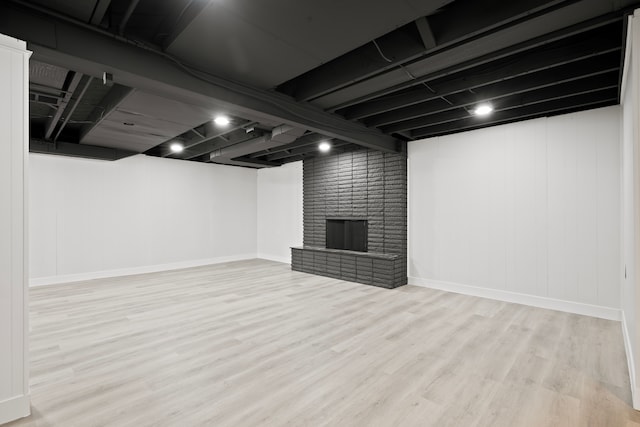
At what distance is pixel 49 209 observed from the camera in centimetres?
585

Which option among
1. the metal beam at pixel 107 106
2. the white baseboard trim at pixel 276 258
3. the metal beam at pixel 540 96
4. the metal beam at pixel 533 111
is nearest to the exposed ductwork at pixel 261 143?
the metal beam at pixel 540 96

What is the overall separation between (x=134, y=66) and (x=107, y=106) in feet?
6.10

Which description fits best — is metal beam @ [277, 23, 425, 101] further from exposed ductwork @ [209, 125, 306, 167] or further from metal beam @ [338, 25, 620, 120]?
exposed ductwork @ [209, 125, 306, 167]

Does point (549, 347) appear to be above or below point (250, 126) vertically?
below

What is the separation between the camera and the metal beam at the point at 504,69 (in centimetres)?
261

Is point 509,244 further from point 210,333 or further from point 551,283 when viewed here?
point 210,333

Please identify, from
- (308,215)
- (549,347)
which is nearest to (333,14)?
(549,347)

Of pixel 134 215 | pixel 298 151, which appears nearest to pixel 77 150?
pixel 134 215

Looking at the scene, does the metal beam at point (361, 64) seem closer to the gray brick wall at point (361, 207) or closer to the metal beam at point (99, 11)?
the metal beam at point (99, 11)

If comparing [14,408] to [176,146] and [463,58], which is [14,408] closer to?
[463,58]

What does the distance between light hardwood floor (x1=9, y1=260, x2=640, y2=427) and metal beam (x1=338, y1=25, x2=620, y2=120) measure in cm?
266

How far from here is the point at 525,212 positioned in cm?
457

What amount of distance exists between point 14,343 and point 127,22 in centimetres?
231

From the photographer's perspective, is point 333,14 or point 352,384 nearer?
point 333,14
